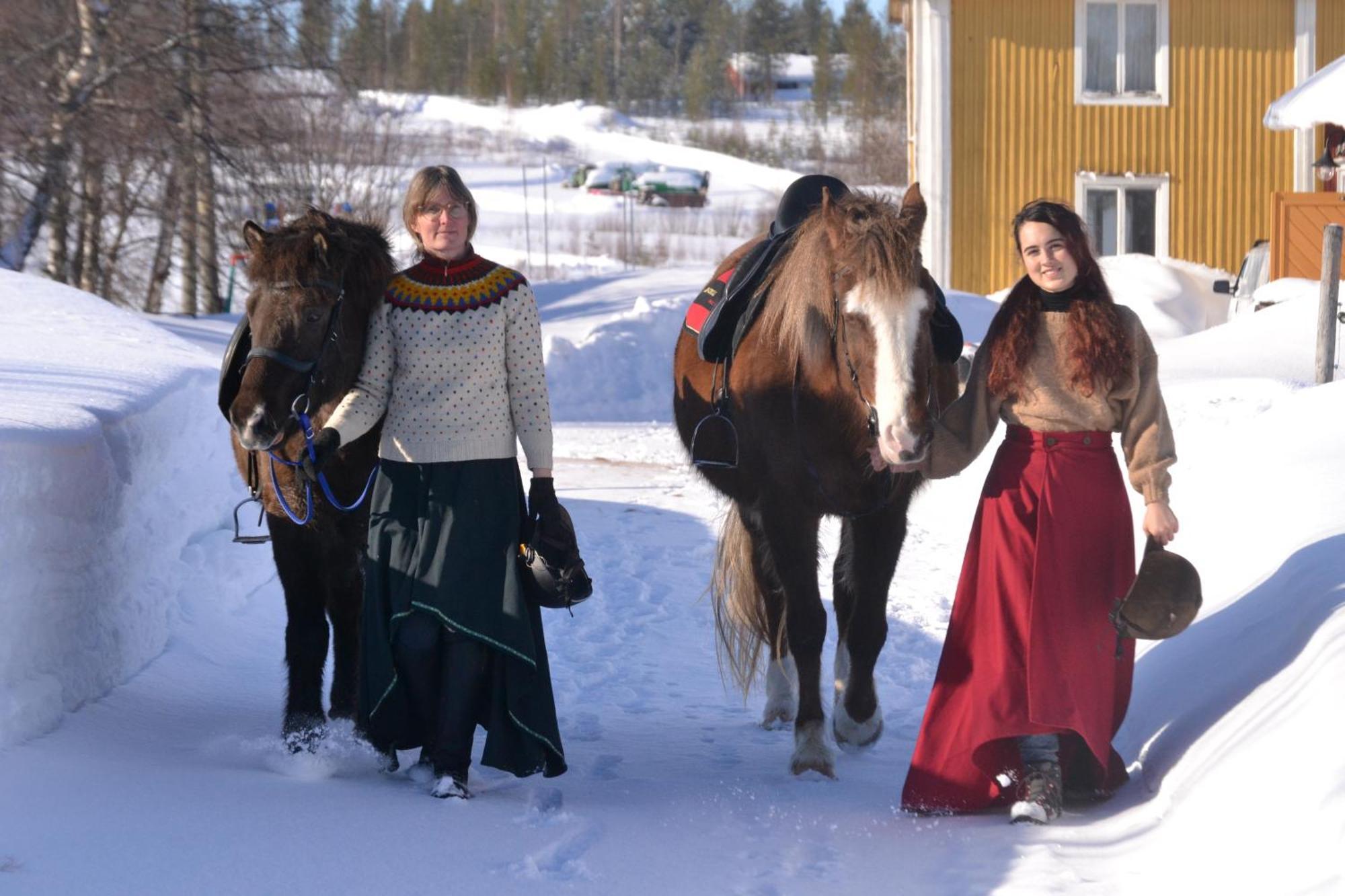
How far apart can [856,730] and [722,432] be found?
1115 mm

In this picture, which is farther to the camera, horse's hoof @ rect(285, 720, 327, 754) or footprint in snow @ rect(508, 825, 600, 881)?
horse's hoof @ rect(285, 720, 327, 754)

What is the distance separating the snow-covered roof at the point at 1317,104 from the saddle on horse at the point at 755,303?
7744mm

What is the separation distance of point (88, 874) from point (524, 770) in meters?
1.26

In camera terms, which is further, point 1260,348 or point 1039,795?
point 1260,348

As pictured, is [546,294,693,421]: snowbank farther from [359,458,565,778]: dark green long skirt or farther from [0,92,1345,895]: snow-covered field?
[359,458,565,778]: dark green long skirt

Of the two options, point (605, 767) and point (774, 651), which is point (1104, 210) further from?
point (605, 767)

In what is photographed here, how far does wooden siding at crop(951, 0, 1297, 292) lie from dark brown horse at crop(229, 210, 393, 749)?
→ 16.6 meters

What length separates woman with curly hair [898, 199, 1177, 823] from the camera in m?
3.91

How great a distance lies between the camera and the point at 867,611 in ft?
15.8

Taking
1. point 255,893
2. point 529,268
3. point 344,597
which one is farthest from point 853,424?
point 529,268

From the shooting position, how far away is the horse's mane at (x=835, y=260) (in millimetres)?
4016

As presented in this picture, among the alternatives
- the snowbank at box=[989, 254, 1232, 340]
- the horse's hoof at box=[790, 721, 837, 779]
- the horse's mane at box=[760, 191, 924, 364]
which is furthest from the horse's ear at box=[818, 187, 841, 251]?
the snowbank at box=[989, 254, 1232, 340]

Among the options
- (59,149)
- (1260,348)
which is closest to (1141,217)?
(1260,348)

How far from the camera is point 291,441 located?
418 cm
